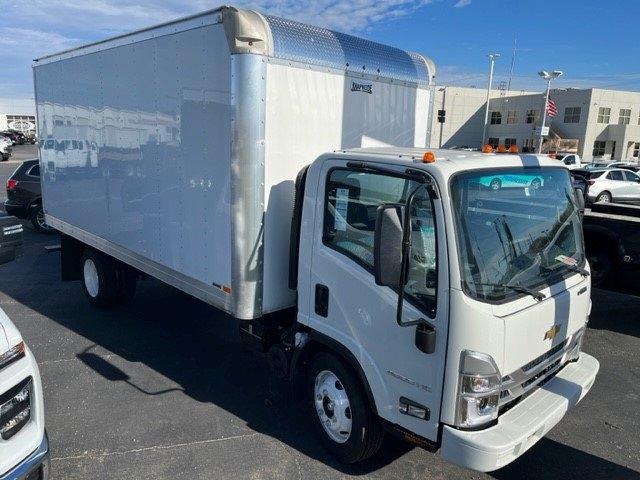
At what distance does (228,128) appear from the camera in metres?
3.81

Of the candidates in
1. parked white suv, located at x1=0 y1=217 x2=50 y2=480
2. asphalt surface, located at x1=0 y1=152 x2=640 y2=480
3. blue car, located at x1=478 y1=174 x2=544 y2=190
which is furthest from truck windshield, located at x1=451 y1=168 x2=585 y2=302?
parked white suv, located at x1=0 y1=217 x2=50 y2=480

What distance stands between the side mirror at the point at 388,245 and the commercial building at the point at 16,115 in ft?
276

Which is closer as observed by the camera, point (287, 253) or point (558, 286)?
point (558, 286)

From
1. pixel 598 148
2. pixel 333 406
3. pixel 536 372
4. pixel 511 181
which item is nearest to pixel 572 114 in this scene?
pixel 598 148

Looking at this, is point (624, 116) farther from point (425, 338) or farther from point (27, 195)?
point (425, 338)

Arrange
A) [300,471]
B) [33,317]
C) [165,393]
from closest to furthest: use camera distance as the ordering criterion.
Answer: [300,471]
[165,393]
[33,317]

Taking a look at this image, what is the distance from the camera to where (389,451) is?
3.97 m

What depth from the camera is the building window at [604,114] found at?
182 ft

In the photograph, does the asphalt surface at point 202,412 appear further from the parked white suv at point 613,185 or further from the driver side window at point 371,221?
the parked white suv at point 613,185

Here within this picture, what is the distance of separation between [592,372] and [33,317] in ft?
22.0

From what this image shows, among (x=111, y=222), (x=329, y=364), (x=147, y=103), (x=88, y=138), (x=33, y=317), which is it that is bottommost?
(x=33, y=317)

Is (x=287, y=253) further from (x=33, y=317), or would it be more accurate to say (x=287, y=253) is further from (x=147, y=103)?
(x=33, y=317)

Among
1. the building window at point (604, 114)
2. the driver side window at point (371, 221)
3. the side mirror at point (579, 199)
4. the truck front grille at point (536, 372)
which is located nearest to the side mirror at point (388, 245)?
the driver side window at point (371, 221)

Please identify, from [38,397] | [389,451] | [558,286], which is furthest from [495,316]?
[38,397]
